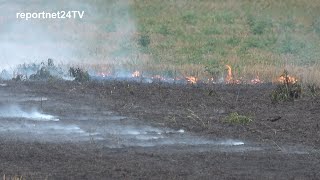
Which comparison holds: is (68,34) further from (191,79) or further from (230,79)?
(191,79)

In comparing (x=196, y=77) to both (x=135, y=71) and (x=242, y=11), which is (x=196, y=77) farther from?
(x=242, y=11)

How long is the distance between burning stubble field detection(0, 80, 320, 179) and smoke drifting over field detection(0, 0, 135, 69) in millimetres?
11108

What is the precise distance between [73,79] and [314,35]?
66.2 ft

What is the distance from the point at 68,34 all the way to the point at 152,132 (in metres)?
29.3

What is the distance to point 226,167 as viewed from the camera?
12711 millimetres

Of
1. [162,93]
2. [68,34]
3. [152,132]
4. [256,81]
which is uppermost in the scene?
[68,34]

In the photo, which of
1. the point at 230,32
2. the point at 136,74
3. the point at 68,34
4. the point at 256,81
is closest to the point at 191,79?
the point at 256,81

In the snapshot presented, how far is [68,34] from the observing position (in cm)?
4534

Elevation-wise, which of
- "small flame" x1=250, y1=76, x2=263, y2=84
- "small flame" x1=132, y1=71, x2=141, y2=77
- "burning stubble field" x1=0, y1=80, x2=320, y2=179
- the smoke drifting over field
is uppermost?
the smoke drifting over field

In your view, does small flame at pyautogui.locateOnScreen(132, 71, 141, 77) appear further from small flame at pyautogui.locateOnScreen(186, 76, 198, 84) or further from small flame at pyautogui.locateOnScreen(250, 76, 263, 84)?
small flame at pyautogui.locateOnScreen(250, 76, 263, 84)

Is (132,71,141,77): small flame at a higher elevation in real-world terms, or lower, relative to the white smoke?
higher

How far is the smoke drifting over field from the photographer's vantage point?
126 feet

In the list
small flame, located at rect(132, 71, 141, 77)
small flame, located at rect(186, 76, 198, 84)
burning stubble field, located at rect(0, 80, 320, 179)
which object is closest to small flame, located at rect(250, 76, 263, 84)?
small flame, located at rect(186, 76, 198, 84)

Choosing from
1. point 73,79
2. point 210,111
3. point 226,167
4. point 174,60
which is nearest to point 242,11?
point 174,60
